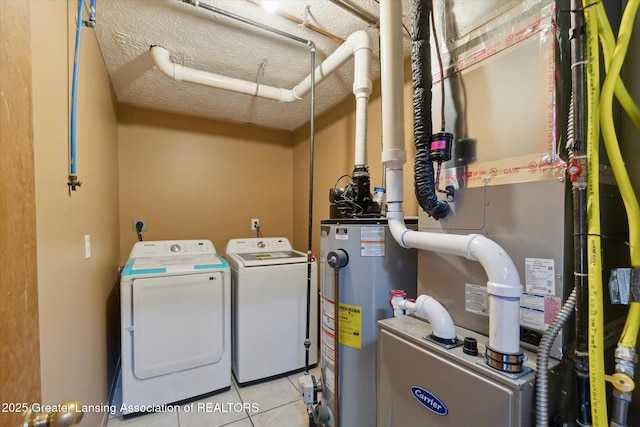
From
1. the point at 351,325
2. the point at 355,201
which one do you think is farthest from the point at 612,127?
the point at 351,325

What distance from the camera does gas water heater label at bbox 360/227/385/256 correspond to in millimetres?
1253

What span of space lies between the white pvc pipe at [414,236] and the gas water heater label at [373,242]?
0.12 meters

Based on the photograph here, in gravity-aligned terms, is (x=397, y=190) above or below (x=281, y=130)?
below

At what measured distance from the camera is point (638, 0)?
0.66 m

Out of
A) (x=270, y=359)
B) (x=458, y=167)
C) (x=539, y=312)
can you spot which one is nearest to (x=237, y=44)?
(x=458, y=167)

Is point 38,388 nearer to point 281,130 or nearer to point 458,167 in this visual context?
point 458,167

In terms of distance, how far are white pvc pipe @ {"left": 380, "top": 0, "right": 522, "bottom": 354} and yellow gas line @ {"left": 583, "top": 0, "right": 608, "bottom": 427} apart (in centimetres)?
15

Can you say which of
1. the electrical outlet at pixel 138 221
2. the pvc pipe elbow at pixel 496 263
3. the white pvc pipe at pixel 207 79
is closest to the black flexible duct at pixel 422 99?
the pvc pipe elbow at pixel 496 263

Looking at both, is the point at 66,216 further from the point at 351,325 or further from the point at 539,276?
the point at 539,276

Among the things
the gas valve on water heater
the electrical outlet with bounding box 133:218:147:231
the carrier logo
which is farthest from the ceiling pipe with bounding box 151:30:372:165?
the electrical outlet with bounding box 133:218:147:231

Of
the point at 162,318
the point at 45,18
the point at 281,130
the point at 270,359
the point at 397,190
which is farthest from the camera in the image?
the point at 281,130

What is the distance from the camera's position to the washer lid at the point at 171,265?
1.88 metres

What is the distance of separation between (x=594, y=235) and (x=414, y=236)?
475mm

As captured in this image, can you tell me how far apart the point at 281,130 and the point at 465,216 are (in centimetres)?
284
